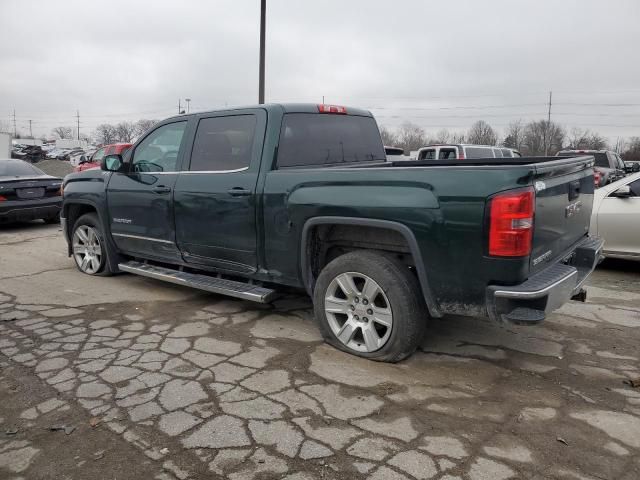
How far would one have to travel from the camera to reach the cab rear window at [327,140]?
443 cm

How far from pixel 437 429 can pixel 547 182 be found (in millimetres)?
1692

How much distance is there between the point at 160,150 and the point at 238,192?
58.6 inches

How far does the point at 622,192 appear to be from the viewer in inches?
258

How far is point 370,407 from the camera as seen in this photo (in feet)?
10.3

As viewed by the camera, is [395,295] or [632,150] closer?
[395,295]

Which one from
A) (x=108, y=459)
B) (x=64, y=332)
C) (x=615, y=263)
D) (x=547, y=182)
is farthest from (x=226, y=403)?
(x=615, y=263)

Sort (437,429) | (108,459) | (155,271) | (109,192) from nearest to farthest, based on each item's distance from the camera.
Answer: (108,459) → (437,429) → (155,271) → (109,192)

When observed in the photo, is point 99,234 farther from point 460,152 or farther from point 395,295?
point 460,152

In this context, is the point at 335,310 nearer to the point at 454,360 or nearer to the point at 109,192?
the point at 454,360

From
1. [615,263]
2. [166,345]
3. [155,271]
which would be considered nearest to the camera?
[166,345]

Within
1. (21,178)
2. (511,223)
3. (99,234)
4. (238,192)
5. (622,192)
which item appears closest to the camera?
(511,223)

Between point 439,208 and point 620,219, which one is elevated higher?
point 439,208

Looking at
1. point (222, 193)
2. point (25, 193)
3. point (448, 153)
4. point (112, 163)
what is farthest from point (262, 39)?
point (222, 193)

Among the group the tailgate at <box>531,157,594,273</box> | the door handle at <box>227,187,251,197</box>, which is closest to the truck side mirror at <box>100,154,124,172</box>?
the door handle at <box>227,187,251,197</box>
